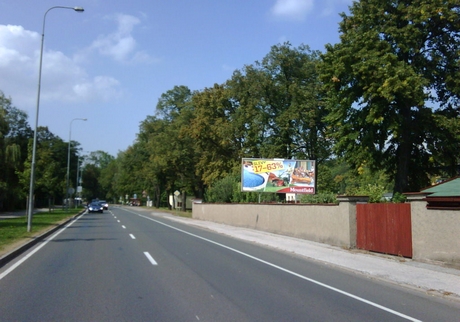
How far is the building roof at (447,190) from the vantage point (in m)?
13.6

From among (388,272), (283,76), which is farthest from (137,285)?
(283,76)

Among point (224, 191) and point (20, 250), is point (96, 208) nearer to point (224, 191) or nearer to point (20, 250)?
point (224, 191)

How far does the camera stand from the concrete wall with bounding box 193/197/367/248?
18.2m

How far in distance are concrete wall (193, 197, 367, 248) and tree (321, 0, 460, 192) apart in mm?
6278

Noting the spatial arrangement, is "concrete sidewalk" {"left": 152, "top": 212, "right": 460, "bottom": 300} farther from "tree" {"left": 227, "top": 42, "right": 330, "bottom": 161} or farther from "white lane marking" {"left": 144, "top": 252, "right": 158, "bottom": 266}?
"tree" {"left": 227, "top": 42, "right": 330, "bottom": 161}

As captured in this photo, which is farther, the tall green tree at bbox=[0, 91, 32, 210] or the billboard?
the tall green tree at bbox=[0, 91, 32, 210]

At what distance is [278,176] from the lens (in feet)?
107

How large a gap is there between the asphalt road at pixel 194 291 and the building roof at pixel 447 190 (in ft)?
12.8

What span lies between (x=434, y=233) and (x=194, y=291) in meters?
8.16

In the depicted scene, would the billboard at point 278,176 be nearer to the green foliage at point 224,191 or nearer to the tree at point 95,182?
the green foliage at point 224,191

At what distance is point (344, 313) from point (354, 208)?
10838mm

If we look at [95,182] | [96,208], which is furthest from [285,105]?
[95,182]

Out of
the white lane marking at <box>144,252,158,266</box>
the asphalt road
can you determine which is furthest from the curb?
the white lane marking at <box>144,252,158,266</box>

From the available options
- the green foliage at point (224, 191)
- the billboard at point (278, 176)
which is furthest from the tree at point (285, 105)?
the billboard at point (278, 176)
